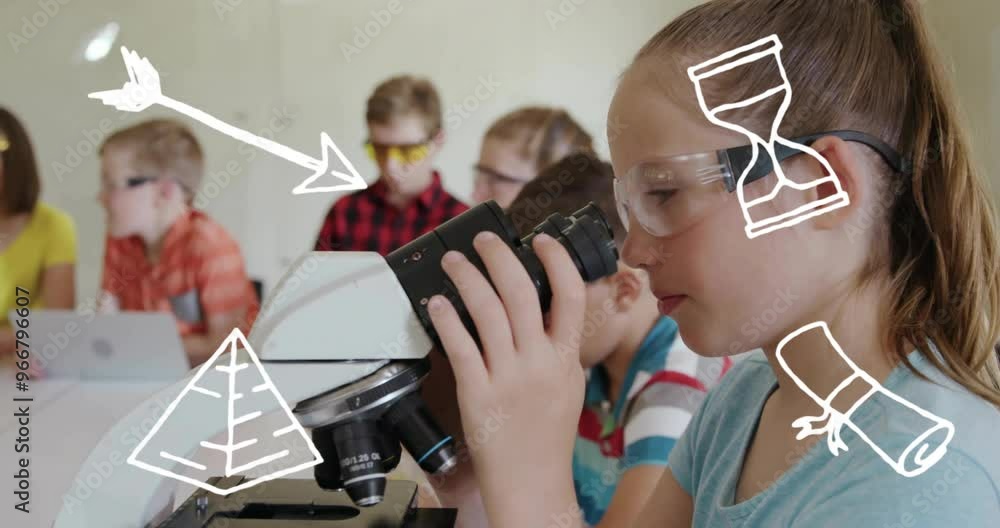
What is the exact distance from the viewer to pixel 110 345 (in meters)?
2.07

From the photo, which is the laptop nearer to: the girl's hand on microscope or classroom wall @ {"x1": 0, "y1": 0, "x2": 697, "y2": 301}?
the girl's hand on microscope

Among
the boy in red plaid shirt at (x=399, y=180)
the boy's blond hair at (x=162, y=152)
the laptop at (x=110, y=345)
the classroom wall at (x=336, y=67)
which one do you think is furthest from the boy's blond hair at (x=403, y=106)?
the classroom wall at (x=336, y=67)

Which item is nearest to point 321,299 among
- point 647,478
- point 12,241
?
point 647,478

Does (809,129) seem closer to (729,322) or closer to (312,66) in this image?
(729,322)

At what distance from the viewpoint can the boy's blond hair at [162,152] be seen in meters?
2.95

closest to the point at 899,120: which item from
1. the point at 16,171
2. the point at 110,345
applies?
the point at 110,345

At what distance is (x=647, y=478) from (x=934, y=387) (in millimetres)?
562

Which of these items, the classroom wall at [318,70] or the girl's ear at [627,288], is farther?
the classroom wall at [318,70]

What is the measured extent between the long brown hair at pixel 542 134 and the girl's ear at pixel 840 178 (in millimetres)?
1858

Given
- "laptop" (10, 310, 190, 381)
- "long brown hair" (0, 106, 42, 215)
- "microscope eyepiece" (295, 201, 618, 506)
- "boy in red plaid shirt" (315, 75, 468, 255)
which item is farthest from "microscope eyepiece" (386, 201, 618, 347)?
"long brown hair" (0, 106, 42, 215)

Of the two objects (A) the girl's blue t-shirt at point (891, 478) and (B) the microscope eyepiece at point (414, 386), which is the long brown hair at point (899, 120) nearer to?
(A) the girl's blue t-shirt at point (891, 478)

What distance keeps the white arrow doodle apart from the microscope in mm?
3084

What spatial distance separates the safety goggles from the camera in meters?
0.80

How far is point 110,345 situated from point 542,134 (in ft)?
4.78
